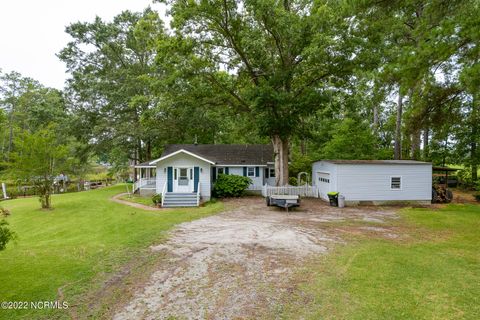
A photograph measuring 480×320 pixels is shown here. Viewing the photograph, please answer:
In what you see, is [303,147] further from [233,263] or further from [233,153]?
[233,263]

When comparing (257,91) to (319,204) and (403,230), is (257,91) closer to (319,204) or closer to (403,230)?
(319,204)

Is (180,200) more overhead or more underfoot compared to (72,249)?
→ more overhead

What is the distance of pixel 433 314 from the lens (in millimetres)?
4184

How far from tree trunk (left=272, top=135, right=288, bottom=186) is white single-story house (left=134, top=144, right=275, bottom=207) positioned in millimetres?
1967

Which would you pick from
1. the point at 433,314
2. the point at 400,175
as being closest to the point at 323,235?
the point at 433,314

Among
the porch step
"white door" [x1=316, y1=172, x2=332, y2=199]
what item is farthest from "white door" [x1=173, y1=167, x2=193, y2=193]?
"white door" [x1=316, y1=172, x2=332, y2=199]

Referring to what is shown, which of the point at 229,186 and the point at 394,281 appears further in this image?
the point at 229,186

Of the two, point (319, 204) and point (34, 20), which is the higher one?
point (34, 20)

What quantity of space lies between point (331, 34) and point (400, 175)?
9080mm

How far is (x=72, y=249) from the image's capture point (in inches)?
287

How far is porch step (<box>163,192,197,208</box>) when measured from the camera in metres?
15.7

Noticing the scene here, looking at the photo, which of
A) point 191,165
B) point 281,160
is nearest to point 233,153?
point 281,160

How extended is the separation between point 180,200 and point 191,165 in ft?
8.99

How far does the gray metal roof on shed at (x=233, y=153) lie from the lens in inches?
831
